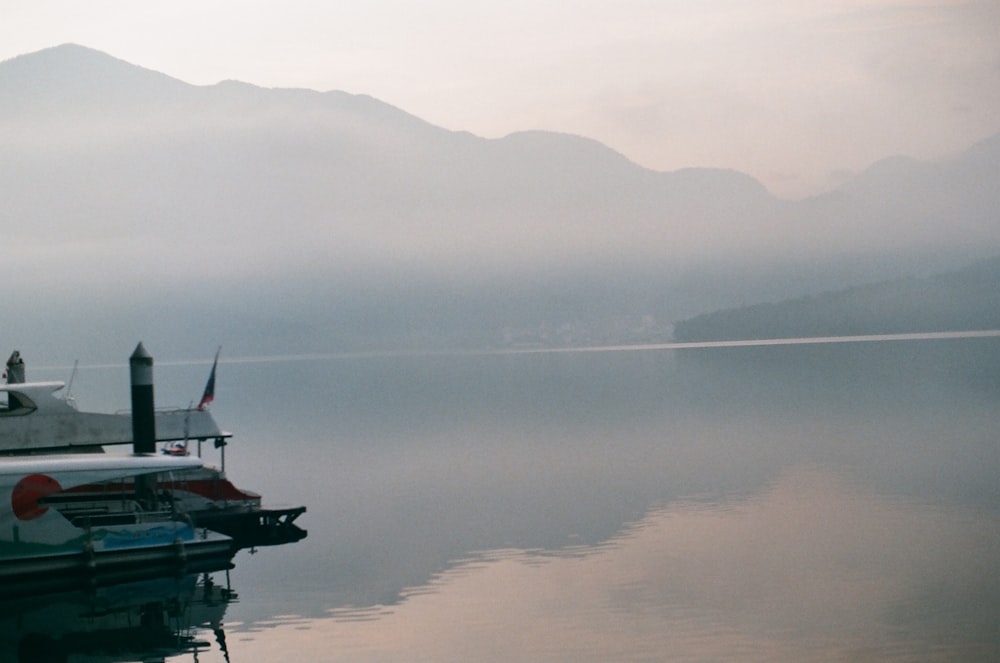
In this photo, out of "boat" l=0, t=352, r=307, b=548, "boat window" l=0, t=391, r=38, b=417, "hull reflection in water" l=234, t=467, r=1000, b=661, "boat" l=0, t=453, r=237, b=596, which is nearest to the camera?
"hull reflection in water" l=234, t=467, r=1000, b=661

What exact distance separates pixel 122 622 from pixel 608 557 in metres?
15.8

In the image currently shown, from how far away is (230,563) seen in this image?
43.8 m

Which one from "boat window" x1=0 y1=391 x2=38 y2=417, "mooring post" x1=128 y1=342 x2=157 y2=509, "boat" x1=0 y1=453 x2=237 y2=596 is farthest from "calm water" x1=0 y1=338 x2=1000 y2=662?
"boat window" x1=0 y1=391 x2=38 y2=417

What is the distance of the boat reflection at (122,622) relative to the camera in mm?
33156

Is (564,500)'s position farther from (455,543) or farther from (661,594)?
(661,594)

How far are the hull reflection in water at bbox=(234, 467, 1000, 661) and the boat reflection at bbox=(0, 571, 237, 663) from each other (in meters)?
2.16

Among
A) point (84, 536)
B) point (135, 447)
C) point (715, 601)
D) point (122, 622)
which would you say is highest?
point (135, 447)

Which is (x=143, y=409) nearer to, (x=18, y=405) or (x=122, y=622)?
(x=18, y=405)

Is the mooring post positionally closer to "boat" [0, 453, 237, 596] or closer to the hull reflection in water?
"boat" [0, 453, 237, 596]

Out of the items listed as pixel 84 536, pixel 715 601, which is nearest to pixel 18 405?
pixel 84 536

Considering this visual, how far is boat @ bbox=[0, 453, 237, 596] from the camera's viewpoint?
40438 millimetres

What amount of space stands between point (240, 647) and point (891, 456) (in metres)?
45.5

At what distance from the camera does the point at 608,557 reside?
43.1 m

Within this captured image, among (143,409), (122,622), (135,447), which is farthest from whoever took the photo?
(143,409)
